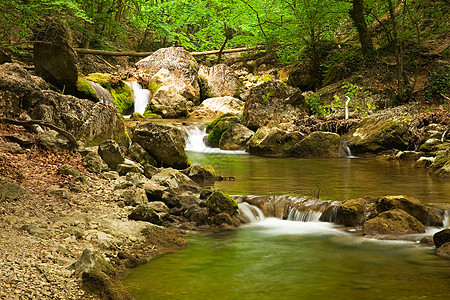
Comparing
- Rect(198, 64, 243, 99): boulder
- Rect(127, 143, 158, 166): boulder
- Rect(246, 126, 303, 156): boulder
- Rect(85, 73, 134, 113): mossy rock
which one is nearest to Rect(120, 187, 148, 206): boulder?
Rect(127, 143, 158, 166): boulder

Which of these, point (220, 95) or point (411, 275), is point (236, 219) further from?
point (220, 95)

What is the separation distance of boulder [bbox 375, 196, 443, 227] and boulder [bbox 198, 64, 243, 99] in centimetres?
2032

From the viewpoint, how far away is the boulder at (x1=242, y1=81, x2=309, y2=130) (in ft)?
60.6

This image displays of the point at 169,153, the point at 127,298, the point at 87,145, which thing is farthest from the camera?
the point at 169,153

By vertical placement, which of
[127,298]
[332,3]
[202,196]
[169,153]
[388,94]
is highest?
[332,3]

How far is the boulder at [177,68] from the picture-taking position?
2519 cm

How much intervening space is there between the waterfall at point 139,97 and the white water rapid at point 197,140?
4815mm

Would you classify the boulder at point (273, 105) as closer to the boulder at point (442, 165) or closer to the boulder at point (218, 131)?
the boulder at point (218, 131)

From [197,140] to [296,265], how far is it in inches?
524

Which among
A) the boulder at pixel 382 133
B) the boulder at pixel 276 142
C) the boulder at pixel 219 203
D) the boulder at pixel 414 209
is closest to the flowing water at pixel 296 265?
the boulder at pixel 414 209

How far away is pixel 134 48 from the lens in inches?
1228

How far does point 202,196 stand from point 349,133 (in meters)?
10.0

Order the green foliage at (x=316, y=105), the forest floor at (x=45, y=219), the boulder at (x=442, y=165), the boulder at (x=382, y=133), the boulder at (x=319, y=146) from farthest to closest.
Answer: the green foliage at (x=316, y=105)
the boulder at (x=319, y=146)
the boulder at (x=382, y=133)
the boulder at (x=442, y=165)
the forest floor at (x=45, y=219)

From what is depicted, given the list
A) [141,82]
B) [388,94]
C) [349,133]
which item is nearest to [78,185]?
[349,133]
